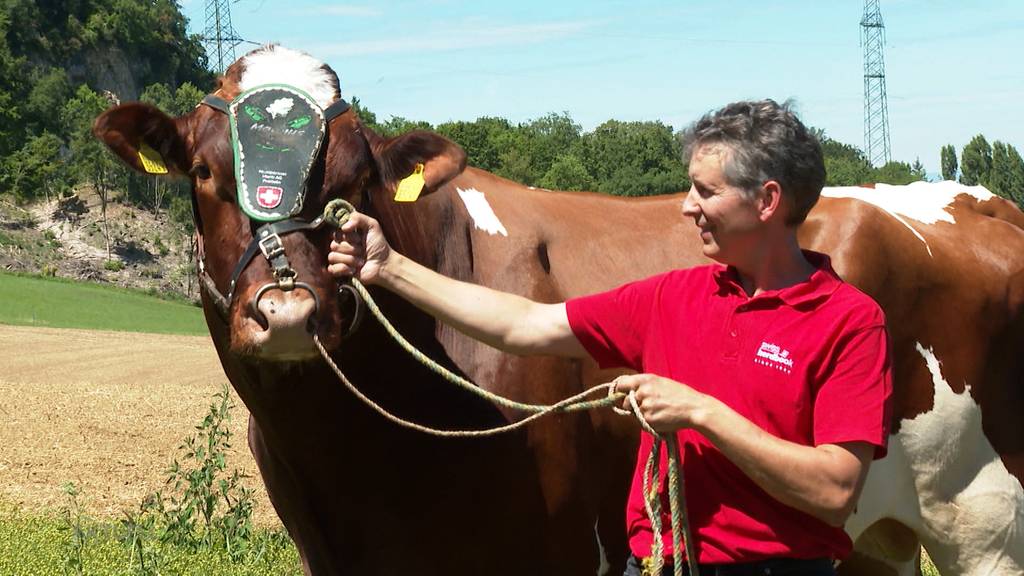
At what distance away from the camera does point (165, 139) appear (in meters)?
4.06

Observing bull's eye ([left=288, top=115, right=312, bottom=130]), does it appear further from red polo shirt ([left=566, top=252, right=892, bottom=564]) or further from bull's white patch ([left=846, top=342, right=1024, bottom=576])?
bull's white patch ([left=846, top=342, right=1024, bottom=576])

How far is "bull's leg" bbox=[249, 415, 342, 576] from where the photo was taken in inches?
166

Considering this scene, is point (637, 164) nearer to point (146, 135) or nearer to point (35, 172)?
point (35, 172)

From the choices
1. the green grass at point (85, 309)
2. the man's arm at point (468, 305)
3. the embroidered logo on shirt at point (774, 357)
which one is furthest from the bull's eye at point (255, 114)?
the green grass at point (85, 309)

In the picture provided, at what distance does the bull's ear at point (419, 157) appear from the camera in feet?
13.6

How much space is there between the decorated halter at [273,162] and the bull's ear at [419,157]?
20 cm

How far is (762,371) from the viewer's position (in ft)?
9.48

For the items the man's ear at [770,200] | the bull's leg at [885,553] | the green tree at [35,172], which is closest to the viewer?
the man's ear at [770,200]

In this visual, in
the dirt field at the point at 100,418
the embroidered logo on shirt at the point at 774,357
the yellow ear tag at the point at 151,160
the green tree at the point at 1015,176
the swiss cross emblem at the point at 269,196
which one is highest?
the yellow ear tag at the point at 151,160

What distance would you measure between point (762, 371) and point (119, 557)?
18.1 ft

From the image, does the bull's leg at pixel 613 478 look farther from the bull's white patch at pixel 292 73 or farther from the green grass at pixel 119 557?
the green grass at pixel 119 557

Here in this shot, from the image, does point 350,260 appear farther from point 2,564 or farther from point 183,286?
point 183,286

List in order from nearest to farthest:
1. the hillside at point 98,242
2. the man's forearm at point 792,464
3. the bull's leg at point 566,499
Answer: the man's forearm at point 792,464 → the bull's leg at point 566,499 → the hillside at point 98,242

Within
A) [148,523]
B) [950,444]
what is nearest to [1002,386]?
[950,444]
